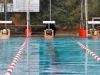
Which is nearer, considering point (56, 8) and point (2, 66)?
point (2, 66)

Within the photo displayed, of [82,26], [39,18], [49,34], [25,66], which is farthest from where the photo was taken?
[39,18]

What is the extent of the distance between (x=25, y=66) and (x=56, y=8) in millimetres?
27428

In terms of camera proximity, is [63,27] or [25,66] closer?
[25,66]

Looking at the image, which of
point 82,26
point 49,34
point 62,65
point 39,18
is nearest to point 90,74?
point 62,65

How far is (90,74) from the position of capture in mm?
10406

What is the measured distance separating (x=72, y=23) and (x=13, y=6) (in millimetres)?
6885

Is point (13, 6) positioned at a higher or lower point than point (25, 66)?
higher

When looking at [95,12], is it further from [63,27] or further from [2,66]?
[2,66]

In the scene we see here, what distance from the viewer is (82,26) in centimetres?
3434

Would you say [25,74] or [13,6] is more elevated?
[13,6]

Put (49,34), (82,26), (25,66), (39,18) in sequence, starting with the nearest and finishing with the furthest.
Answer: (25,66), (49,34), (82,26), (39,18)

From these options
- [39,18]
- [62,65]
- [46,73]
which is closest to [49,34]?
[39,18]

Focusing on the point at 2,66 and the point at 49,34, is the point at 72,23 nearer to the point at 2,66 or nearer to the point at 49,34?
the point at 49,34

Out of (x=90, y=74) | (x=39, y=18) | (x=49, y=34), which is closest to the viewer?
(x=90, y=74)
